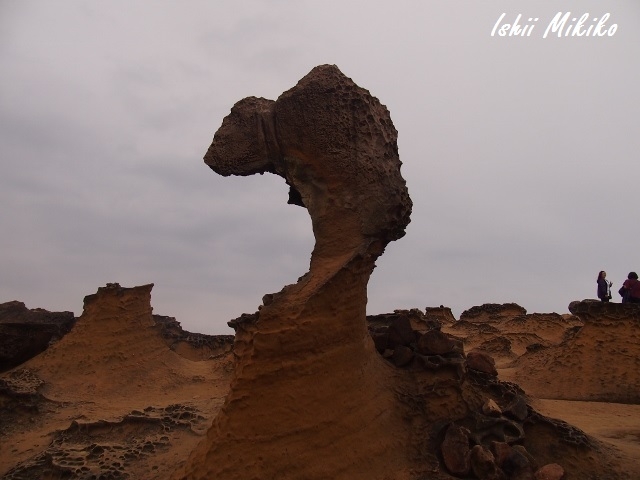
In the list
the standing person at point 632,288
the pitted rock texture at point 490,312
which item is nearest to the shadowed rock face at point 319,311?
the standing person at point 632,288

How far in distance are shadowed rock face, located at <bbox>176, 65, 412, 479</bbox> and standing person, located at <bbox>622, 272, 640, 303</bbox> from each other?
5638 mm

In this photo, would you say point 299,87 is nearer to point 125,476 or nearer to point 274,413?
point 274,413

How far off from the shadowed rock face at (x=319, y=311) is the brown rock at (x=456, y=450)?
34 centimetres

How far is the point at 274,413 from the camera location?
10.7 ft

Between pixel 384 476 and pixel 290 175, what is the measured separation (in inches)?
94.7

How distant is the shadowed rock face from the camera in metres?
3.24

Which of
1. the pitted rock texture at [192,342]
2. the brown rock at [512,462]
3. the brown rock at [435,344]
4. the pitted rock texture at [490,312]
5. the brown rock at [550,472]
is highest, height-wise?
the pitted rock texture at [490,312]

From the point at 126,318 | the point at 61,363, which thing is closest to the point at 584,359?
the point at 126,318

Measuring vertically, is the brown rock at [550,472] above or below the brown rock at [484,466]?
below

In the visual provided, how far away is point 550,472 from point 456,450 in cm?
65

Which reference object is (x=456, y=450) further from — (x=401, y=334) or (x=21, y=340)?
(x=21, y=340)

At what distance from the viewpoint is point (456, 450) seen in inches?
130

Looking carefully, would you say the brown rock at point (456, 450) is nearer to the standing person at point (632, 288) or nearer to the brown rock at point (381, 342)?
the brown rock at point (381, 342)

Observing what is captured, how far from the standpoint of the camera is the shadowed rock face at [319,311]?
10.6 ft
